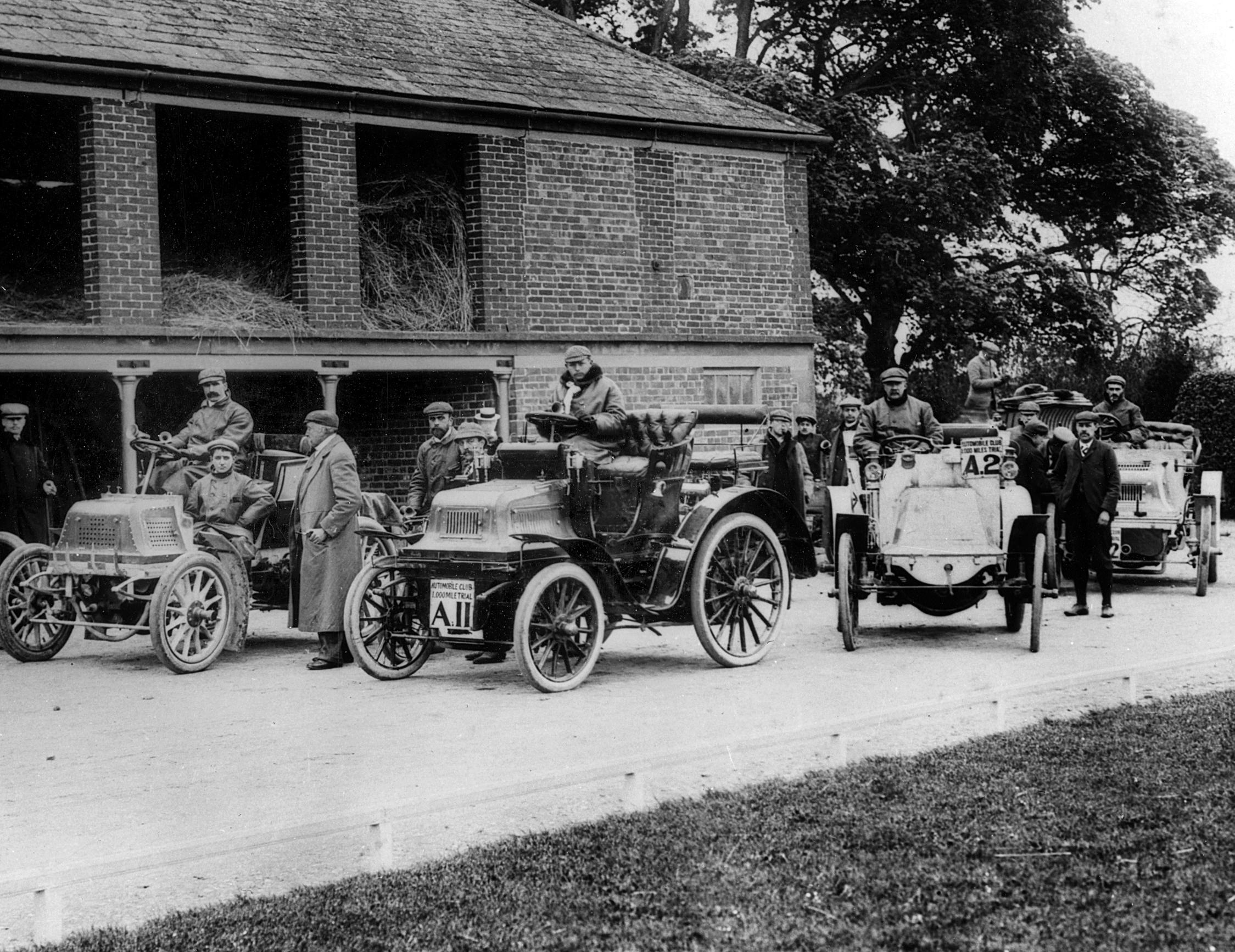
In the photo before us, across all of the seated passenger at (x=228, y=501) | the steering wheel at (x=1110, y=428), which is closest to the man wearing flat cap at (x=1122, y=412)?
the steering wheel at (x=1110, y=428)

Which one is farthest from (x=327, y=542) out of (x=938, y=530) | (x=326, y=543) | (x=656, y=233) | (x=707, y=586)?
(x=656, y=233)

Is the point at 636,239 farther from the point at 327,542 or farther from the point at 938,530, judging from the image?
the point at 327,542

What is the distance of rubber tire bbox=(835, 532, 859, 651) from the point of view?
1049cm

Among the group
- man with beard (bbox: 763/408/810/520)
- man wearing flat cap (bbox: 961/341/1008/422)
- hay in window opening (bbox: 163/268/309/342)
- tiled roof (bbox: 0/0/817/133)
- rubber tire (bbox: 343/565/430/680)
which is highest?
tiled roof (bbox: 0/0/817/133)

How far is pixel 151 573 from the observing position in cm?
1020

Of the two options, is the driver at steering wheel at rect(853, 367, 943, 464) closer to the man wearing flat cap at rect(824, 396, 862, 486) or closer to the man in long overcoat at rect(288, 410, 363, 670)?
the man wearing flat cap at rect(824, 396, 862, 486)

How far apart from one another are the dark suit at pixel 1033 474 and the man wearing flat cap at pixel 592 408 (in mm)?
5489

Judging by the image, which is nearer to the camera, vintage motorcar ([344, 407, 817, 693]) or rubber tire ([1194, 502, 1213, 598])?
vintage motorcar ([344, 407, 817, 693])

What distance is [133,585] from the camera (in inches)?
408

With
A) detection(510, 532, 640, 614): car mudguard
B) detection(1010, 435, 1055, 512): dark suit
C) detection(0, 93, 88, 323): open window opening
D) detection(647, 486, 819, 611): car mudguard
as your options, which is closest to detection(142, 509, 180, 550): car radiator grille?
detection(510, 532, 640, 614): car mudguard

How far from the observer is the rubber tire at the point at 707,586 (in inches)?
387

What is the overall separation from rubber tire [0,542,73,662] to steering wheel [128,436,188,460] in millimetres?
1017

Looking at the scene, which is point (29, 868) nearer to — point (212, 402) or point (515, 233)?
point (212, 402)

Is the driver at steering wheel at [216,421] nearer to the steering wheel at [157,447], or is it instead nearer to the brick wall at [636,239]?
the steering wheel at [157,447]
